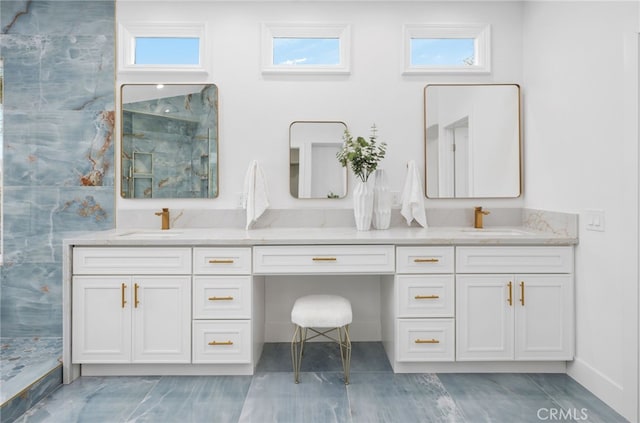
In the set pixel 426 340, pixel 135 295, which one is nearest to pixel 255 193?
pixel 135 295

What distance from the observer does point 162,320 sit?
2398mm

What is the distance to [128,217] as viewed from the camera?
9.96ft

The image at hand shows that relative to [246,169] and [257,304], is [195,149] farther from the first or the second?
[257,304]

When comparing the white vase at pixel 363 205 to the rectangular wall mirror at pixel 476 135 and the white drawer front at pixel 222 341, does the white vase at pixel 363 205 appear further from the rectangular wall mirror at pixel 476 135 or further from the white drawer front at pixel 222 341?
the white drawer front at pixel 222 341

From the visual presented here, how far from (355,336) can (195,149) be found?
5.97ft

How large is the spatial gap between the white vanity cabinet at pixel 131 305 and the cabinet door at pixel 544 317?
1946 mm

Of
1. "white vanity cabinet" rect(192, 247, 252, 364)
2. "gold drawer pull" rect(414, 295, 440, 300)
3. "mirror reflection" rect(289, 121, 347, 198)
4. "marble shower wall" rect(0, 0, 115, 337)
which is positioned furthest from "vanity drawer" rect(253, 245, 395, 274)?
"marble shower wall" rect(0, 0, 115, 337)

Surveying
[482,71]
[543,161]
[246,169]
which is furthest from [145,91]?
[543,161]

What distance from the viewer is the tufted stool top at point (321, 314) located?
2299 mm

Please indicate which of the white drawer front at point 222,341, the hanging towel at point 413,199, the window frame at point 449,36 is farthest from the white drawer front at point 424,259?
the window frame at point 449,36

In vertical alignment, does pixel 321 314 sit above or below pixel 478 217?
below

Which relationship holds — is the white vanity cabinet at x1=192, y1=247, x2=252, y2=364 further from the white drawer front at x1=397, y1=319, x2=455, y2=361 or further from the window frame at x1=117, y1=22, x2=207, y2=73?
the window frame at x1=117, y1=22, x2=207, y2=73

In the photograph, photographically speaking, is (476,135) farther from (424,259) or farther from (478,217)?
(424,259)

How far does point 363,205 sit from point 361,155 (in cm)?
34
